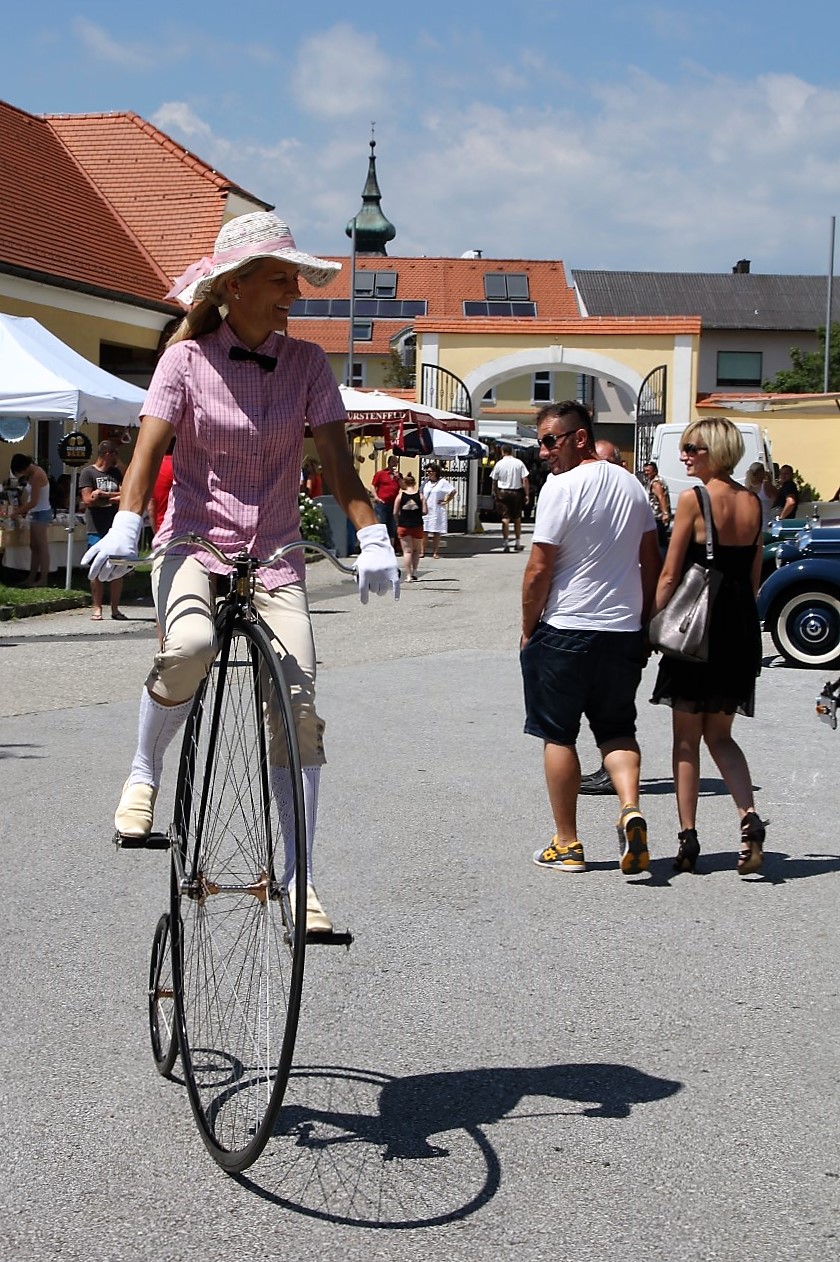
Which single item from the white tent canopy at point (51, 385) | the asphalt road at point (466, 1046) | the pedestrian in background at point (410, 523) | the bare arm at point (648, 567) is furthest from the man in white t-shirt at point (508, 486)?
the bare arm at point (648, 567)

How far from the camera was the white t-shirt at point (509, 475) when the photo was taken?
108 feet

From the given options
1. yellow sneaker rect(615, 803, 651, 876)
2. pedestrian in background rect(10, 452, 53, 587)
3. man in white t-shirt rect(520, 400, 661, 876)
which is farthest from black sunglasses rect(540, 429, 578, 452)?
pedestrian in background rect(10, 452, 53, 587)

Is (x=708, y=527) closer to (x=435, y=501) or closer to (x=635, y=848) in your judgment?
(x=635, y=848)

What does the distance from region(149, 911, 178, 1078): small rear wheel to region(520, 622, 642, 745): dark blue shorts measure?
2934 millimetres

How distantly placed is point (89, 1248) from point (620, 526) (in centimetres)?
430

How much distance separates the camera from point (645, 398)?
39.2 metres

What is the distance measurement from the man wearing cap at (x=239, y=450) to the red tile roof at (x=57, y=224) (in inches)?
921

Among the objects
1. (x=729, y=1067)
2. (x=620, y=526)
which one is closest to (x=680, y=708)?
(x=620, y=526)

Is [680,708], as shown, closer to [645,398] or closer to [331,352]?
[645,398]

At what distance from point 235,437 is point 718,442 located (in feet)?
11.1

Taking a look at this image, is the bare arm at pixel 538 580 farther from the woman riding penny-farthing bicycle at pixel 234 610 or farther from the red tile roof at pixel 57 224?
the red tile roof at pixel 57 224

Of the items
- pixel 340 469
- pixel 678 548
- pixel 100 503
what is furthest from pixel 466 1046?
pixel 100 503

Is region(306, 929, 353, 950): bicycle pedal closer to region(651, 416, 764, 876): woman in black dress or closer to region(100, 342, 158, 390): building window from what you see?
region(651, 416, 764, 876): woman in black dress

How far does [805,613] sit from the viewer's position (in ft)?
49.5
